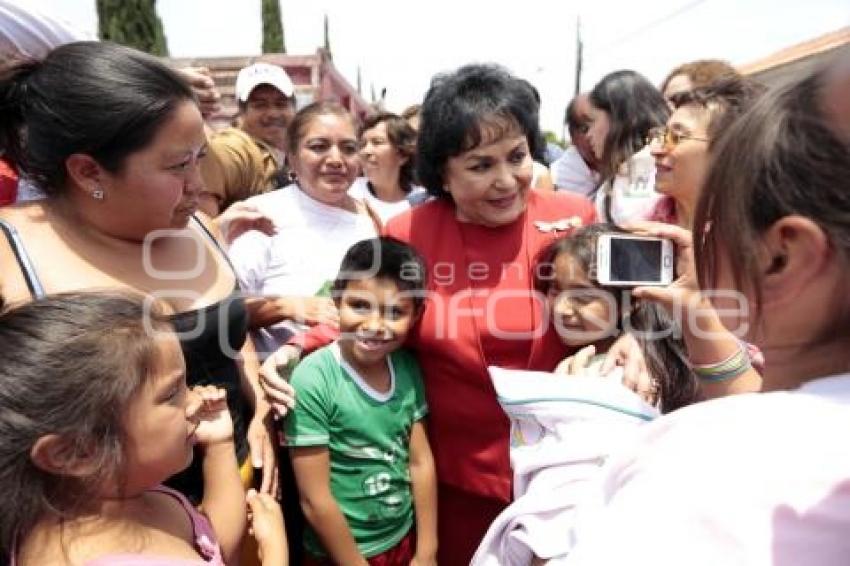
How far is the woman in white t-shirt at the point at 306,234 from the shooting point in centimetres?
217

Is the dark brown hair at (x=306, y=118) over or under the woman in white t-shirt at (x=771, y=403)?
over

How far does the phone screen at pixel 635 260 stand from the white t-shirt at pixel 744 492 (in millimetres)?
804

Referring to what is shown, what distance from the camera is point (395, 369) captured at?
6.64 ft

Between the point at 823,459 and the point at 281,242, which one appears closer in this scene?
the point at 823,459

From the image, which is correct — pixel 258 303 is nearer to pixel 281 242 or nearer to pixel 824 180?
pixel 281 242

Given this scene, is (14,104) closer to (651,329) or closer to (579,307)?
(579,307)

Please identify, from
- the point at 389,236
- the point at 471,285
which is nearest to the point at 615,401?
the point at 471,285

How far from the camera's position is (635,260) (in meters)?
1.55

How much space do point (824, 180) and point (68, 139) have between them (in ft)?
5.08

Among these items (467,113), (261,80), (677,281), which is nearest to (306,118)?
(261,80)

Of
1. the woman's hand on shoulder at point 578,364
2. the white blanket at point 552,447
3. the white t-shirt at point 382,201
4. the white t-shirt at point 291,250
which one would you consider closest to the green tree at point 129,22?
the white t-shirt at point 382,201

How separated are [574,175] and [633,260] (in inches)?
126

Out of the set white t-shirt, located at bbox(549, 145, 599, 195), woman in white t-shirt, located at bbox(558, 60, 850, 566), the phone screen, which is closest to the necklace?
the phone screen

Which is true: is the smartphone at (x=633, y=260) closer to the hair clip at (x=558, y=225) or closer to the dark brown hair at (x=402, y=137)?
the hair clip at (x=558, y=225)
